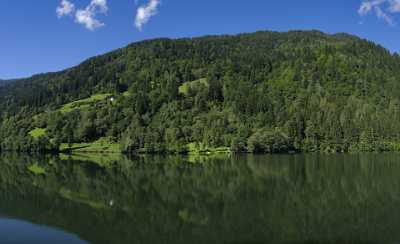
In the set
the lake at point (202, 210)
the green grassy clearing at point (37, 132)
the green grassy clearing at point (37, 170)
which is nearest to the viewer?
the lake at point (202, 210)

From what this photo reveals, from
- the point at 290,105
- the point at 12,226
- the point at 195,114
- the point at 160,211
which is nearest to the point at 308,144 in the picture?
the point at 290,105

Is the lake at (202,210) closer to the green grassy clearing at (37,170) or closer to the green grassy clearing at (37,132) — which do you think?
the green grassy clearing at (37,170)

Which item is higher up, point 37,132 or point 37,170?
point 37,132

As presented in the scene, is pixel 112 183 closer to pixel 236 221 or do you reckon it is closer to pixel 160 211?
pixel 160 211

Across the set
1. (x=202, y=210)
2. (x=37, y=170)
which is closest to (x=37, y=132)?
(x=37, y=170)

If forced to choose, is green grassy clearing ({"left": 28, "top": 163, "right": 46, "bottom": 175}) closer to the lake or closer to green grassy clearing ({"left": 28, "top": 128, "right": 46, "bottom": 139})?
the lake

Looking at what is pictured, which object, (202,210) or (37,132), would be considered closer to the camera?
(202,210)

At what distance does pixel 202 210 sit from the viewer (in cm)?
3869

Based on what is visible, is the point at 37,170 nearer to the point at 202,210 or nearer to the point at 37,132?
the point at 202,210

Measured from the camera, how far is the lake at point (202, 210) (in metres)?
29.2

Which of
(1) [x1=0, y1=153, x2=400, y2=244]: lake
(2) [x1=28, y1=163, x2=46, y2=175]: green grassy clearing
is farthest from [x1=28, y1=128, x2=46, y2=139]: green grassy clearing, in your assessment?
(1) [x1=0, y1=153, x2=400, y2=244]: lake

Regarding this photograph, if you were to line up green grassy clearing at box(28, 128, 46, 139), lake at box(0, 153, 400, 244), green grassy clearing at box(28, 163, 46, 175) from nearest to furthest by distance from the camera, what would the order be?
lake at box(0, 153, 400, 244)
green grassy clearing at box(28, 163, 46, 175)
green grassy clearing at box(28, 128, 46, 139)

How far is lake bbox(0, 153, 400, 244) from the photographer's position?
29203 millimetres

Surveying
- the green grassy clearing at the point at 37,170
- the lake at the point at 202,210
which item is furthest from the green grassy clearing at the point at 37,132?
the lake at the point at 202,210
